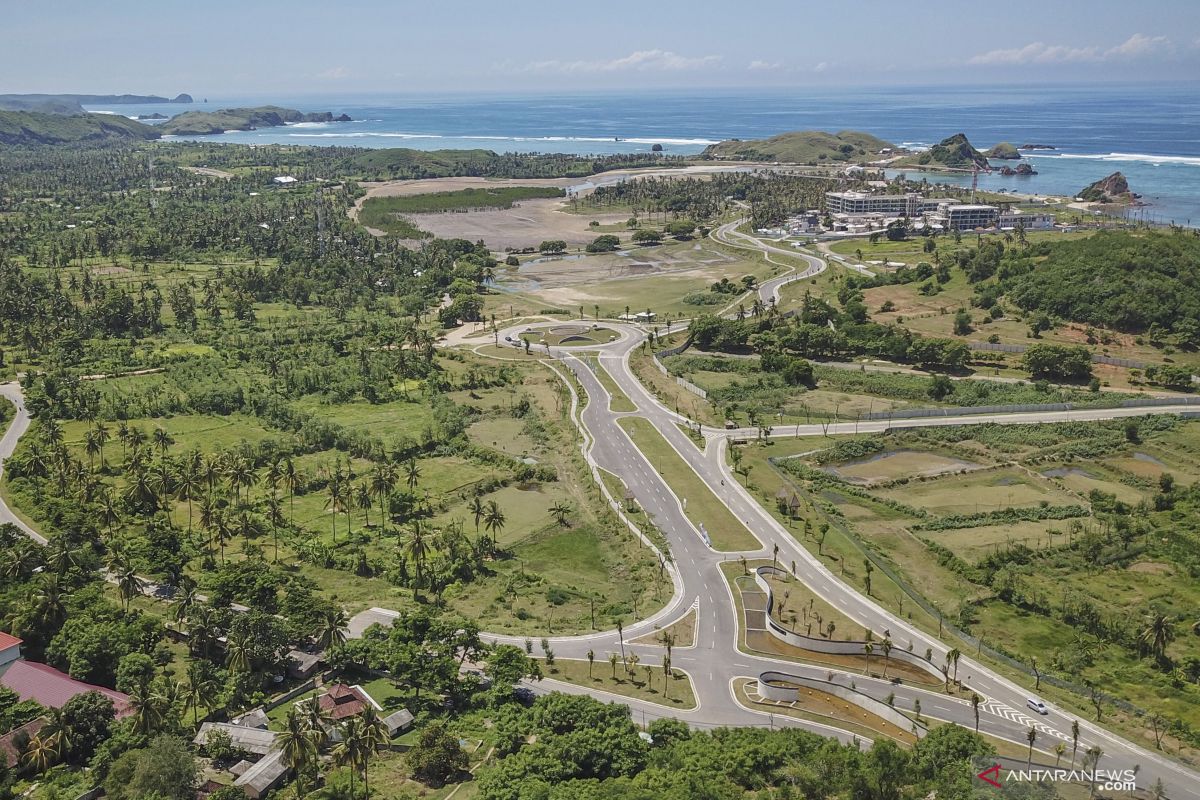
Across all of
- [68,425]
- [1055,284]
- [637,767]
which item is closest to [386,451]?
[68,425]

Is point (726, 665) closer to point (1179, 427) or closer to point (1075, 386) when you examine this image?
point (1179, 427)

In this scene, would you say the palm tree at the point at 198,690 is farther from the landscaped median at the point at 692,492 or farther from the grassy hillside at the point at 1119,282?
the grassy hillside at the point at 1119,282

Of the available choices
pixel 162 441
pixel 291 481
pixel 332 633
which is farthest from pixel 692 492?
pixel 162 441

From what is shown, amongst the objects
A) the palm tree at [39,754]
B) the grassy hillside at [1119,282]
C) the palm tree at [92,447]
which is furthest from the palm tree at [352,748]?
the grassy hillside at [1119,282]

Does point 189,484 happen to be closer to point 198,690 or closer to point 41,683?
point 41,683

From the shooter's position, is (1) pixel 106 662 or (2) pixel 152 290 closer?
(1) pixel 106 662

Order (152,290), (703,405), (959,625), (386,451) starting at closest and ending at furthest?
1. (959,625)
2. (386,451)
3. (703,405)
4. (152,290)
